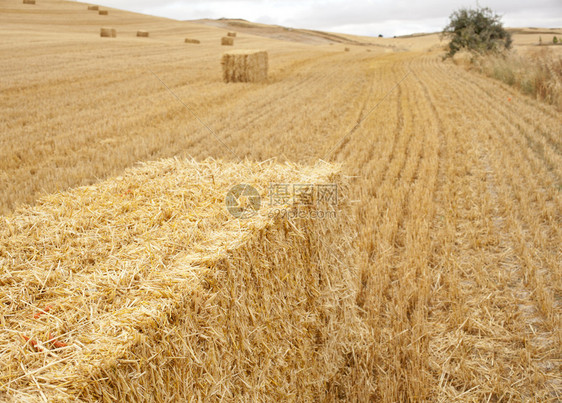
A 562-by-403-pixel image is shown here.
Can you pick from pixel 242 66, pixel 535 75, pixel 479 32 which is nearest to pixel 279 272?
pixel 535 75

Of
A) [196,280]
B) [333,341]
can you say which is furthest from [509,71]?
[196,280]

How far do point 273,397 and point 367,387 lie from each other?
0.79m

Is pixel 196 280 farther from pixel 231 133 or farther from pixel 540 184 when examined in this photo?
pixel 231 133

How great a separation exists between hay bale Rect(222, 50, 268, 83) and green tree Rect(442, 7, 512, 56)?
13011 mm

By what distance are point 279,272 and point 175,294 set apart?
0.83 m

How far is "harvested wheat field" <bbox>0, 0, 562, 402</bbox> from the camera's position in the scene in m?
1.75

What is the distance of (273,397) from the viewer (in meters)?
2.52

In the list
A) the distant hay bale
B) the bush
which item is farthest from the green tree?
the distant hay bale
